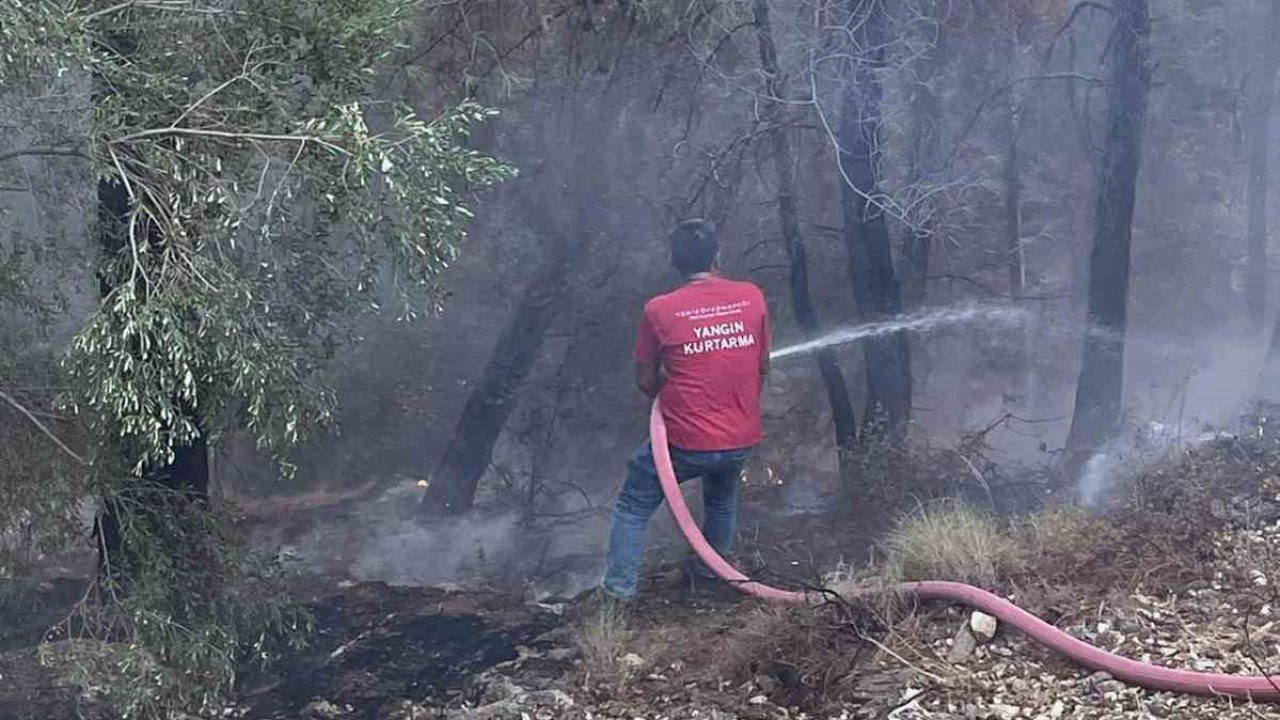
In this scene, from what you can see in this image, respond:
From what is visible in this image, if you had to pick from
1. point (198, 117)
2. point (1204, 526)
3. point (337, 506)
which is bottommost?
point (337, 506)

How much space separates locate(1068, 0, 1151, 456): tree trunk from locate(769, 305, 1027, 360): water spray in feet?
3.85

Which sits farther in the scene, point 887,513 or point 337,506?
point 337,506

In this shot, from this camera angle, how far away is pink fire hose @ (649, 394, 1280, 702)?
465 cm

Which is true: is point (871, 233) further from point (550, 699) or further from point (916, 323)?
point (550, 699)

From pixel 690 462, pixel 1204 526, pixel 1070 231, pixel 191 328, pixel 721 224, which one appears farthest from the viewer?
pixel 1070 231

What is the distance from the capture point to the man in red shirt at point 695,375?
653 centimetres

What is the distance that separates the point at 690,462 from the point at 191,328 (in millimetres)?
2537

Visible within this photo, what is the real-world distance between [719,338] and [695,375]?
0.64ft

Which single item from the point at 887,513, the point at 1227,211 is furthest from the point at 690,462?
the point at 1227,211

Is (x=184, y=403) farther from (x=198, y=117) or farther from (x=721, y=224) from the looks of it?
(x=721, y=224)

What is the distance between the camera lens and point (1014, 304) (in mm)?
10656

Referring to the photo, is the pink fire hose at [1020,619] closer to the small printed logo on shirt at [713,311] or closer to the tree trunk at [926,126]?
the small printed logo on shirt at [713,311]

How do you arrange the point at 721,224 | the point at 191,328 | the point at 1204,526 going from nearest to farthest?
the point at 191,328 < the point at 1204,526 < the point at 721,224

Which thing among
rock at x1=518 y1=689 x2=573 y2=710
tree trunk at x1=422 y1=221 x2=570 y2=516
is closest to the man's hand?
rock at x1=518 y1=689 x2=573 y2=710
